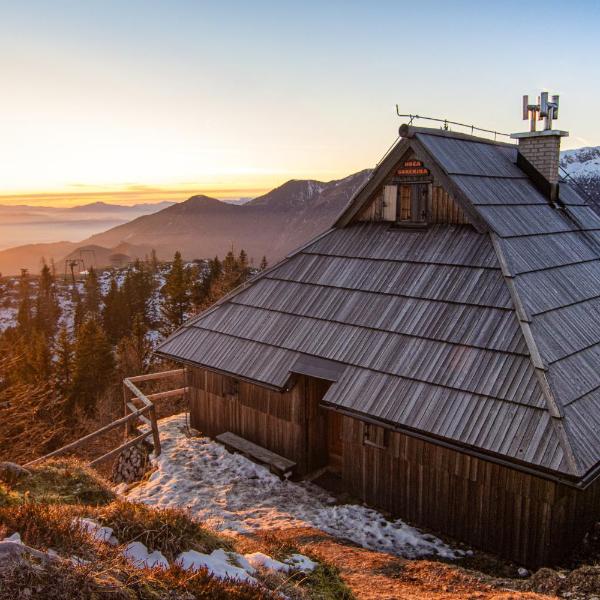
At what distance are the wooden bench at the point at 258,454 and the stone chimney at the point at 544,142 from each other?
36.3 feet

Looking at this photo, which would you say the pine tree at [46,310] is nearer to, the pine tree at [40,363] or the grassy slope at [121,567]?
the pine tree at [40,363]

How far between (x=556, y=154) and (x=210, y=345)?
11983mm

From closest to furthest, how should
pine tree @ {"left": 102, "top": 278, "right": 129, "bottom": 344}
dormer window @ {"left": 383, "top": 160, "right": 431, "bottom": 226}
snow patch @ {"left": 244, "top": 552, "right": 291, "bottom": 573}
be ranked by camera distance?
snow patch @ {"left": 244, "top": 552, "right": 291, "bottom": 573} → dormer window @ {"left": 383, "top": 160, "right": 431, "bottom": 226} → pine tree @ {"left": 102, "top": 278, "right": 129, "bottom": 344}

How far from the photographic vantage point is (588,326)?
11.6 meters

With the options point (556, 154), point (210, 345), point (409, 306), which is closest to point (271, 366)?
point (210, 345)

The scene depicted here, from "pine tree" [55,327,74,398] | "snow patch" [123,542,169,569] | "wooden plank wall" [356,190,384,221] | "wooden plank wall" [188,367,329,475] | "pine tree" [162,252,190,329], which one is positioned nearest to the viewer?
"snow patch" [123,542,169,569]

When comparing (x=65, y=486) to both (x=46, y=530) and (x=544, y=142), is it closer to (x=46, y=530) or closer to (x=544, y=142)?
(x=46, y=530)

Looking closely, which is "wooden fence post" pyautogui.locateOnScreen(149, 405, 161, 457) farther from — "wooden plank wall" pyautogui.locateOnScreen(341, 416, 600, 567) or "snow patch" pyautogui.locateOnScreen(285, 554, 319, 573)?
"snow patch" pyautogui.locateOnScreen(285, 554, 319, 573)

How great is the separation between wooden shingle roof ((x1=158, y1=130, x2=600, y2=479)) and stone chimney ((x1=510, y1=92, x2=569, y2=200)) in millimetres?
669

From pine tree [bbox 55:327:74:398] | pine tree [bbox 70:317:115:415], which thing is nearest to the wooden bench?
pine tree [bbox 70:317:115:415]

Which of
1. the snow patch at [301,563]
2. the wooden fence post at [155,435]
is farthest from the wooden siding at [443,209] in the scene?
the wooden fence post at [155,435]

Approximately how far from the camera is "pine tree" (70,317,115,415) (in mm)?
45750

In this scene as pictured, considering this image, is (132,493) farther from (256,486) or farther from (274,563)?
(274,563)

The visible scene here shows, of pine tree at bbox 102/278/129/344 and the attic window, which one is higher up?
the attic window
